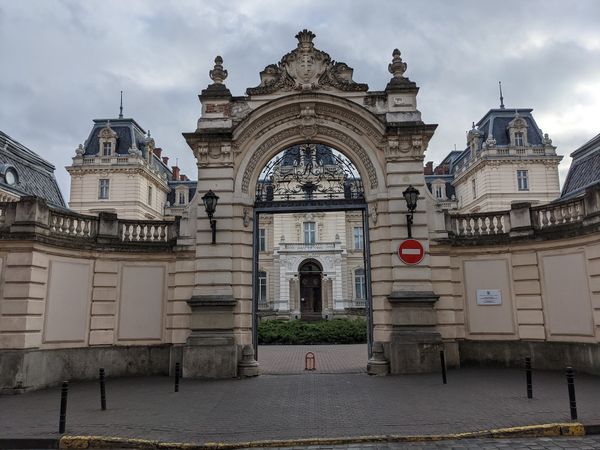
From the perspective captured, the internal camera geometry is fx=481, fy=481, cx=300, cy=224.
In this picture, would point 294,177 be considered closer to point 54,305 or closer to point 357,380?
point 357,380

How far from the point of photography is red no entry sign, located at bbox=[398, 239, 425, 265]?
1418 centimetres

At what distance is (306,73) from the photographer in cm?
1538

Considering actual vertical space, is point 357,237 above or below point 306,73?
above

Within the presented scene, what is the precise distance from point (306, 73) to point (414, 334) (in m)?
8.68

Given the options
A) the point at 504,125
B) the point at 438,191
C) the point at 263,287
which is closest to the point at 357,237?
the point at 438,191

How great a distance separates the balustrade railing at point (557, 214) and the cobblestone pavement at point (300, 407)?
4199mm

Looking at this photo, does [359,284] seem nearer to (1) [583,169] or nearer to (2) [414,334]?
(1) [583,169]

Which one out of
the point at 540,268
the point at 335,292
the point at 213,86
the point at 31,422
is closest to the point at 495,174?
the point at 335,292

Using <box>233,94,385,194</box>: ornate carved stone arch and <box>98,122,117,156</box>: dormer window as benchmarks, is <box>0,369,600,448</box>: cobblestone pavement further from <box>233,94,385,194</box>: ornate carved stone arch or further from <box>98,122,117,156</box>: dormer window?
<box>98,122,117,156</box>: dormer window

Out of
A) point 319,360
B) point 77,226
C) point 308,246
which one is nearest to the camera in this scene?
point 77,226

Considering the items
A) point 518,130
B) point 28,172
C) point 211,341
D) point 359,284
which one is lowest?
point 211,341

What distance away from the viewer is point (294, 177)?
15523 mm

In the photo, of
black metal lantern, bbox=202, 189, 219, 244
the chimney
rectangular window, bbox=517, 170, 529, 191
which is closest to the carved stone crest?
black metal lantern, bbox=202, 189, 219, 244

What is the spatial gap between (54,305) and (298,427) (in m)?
8.59
